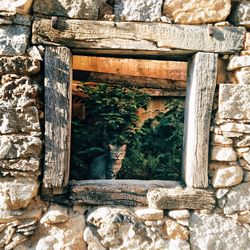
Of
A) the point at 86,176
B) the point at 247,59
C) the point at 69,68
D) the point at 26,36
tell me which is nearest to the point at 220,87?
the point at 247,59

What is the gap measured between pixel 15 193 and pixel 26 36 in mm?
1072

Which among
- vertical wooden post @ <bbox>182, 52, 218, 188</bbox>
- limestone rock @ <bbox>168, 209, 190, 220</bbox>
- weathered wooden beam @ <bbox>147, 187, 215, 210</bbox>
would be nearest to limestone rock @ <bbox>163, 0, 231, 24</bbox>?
vertical wooden post @ <bbox>182, 52, 218, 188</bbox>

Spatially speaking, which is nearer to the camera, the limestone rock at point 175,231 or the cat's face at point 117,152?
the limestone rock at point 175,231

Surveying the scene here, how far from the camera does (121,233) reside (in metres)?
2.05

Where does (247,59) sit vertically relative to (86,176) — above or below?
above

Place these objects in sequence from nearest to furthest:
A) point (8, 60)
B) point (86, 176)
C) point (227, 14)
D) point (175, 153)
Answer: point (8, 60) < point (227, 14) < point (86, 176) < point (175, 153)

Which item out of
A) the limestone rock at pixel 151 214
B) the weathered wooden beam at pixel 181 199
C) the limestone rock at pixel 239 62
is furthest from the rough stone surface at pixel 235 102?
the limestone rock at pixel 151 214

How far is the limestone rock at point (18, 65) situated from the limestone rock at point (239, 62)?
138 centimetres

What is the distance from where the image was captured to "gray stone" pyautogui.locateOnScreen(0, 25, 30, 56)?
189cm

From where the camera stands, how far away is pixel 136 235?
2.04 meters

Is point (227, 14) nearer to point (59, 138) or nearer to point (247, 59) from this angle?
point (247, 59)

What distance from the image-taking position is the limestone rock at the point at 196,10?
1978mm

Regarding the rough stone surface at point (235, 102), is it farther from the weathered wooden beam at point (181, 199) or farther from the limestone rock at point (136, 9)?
the limestone rock at point (136, 9)

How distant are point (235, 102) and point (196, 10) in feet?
2.34
